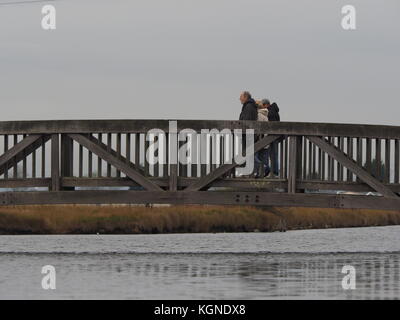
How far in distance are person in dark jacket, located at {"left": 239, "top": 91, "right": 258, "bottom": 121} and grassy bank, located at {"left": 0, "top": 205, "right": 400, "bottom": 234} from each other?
15523 millimetres

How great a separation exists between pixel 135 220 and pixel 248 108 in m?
16.3

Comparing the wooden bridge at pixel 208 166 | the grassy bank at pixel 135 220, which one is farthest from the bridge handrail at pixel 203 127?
the grassy bank at pixel 135 220

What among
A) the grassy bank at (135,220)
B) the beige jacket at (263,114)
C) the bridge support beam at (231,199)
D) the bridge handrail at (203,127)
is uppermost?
the beige jacket at (263,114)

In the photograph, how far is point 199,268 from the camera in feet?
83.0

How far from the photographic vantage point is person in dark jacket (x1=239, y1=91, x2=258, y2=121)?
2770cm

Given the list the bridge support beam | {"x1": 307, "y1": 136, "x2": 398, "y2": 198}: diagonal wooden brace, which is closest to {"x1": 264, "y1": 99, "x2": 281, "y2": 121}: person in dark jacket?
{"x1": 307, "y1": 136, "x2": 398, "y2": 198}: diagonal wooden brace

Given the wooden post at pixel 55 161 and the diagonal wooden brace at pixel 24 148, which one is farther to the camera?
the wooden post at pixel 55 161

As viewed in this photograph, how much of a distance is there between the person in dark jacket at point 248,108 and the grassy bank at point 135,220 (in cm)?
1552

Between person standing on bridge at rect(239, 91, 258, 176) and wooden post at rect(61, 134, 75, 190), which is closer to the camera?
person standing on bridge at rect(239, 91, 258, 176)

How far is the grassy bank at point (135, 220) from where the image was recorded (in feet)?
140

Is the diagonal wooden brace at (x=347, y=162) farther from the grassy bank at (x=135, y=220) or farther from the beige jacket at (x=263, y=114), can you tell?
the grassy bank at (x=135, y=220)

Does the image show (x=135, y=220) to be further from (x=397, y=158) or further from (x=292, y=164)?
(x=397, y=158)

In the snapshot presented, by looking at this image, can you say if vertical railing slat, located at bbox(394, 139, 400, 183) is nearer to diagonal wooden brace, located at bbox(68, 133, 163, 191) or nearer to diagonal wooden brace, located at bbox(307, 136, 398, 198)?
diagonal wooden brace, located at bbox(307, 136, 398, 198)
